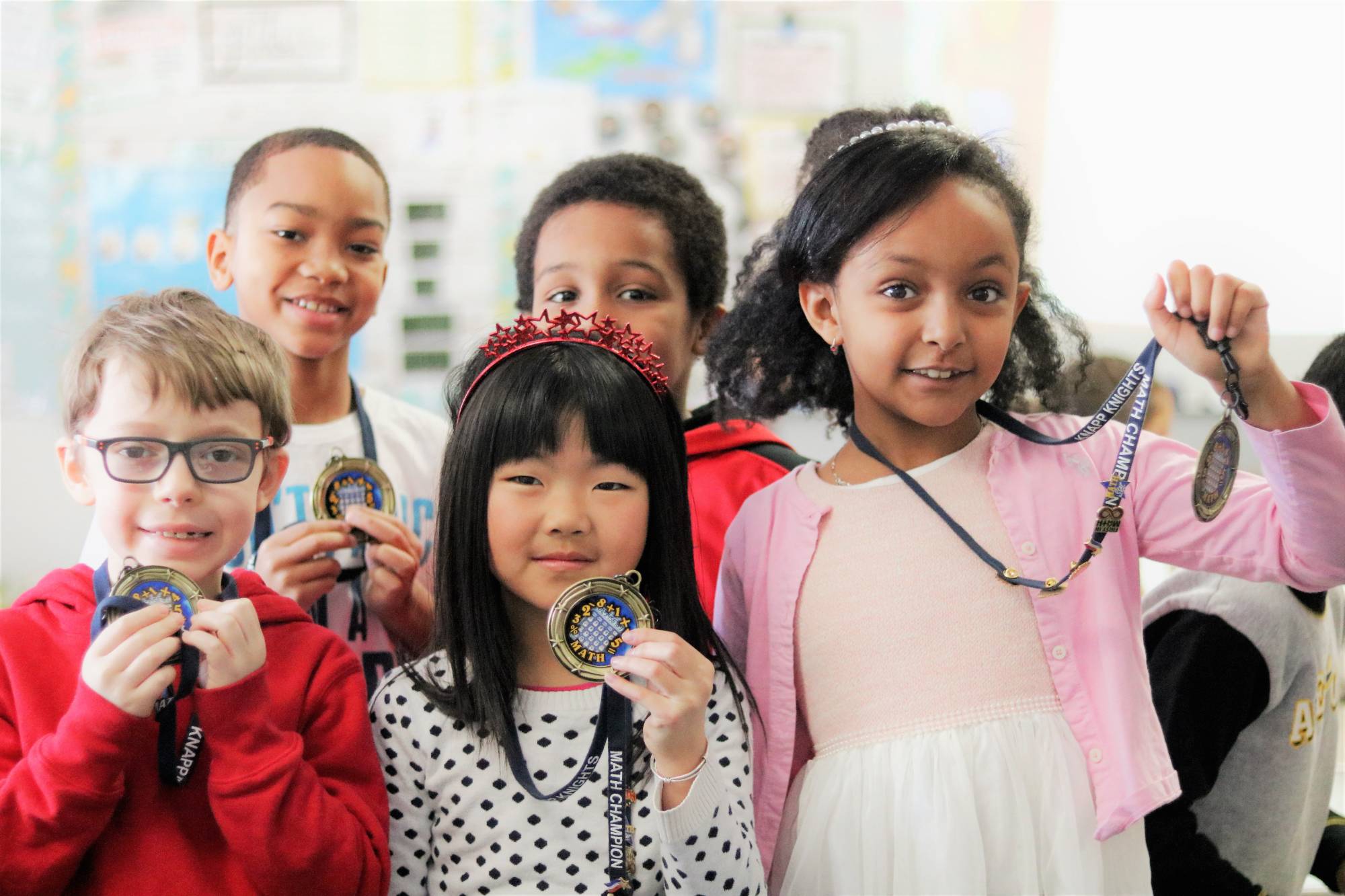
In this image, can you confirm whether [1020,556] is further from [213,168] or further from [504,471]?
[213,168]

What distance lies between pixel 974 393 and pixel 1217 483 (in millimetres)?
407

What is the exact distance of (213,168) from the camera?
4.12 m

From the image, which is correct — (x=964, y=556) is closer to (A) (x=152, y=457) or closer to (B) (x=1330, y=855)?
(A) (x=152, y=457)

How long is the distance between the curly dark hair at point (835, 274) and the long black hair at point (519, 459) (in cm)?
48

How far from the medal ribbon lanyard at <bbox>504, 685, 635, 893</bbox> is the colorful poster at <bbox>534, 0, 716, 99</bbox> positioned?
9.91 feet

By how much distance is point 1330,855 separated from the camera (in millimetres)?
2633

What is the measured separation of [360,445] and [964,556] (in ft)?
4.65

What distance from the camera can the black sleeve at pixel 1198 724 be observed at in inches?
88.3

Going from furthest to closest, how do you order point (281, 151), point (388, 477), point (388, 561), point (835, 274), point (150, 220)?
1. point (150, 220)
2. point (281, 151)
3. point (388, 477)
4. point (388, 561)
5. point (835, 274)

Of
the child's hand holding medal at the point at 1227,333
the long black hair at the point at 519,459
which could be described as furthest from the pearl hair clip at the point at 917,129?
the long black hair at the point at 519,459

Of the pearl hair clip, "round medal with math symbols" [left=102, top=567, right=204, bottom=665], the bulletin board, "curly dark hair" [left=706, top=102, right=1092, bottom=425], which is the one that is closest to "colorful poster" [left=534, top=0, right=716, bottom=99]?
the bulletin board

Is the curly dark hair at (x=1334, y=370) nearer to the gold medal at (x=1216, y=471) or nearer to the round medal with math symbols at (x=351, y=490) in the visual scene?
the gold medal at (x=1216, y=471)

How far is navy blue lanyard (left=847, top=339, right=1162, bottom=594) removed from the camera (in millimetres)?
1728

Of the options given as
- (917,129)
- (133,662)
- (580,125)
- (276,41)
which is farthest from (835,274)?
(276,41)
